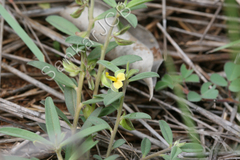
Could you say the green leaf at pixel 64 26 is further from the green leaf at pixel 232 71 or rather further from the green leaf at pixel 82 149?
the green leaf at pixel 232 71

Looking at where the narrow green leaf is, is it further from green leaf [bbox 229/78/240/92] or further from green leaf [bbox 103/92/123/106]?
green leaf [bbox 103/92/123/106]

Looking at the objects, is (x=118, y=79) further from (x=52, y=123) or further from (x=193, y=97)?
(x=193, y=97)

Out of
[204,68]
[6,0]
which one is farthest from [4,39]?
[204,68]

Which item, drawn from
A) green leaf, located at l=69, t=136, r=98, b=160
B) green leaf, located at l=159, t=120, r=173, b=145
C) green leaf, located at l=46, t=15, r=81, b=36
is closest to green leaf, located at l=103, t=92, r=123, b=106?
green leaf, located at l=69, t=136, r=98, b=160

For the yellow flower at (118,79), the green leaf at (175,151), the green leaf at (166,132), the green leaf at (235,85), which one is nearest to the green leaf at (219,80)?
the green leaf at (235,85)

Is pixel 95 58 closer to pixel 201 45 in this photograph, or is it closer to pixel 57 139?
pixel 57 139
